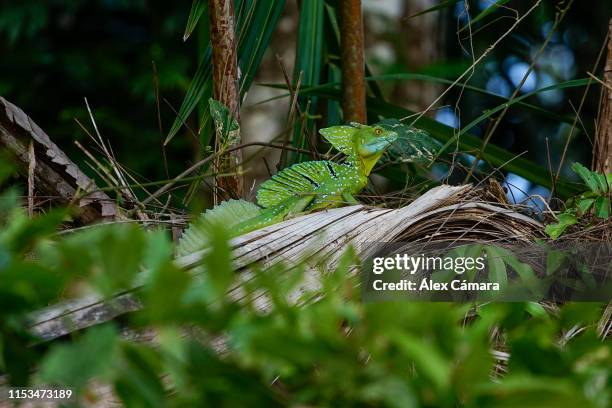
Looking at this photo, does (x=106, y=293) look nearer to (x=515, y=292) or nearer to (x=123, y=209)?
(x=515, y=292)

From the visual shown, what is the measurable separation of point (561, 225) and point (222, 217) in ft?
1.98

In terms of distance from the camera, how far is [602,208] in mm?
1722

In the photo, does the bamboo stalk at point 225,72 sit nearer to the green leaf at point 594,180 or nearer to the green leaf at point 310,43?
the green leaf at point 310,43

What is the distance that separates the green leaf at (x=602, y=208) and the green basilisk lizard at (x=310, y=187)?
418 millimetres

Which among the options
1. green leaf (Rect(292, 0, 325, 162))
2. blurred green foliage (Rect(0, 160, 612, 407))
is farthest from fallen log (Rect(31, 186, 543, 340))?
green leaf (Rect(292, 0, 325, 162))

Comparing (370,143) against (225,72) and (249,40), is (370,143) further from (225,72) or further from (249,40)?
(249,40)

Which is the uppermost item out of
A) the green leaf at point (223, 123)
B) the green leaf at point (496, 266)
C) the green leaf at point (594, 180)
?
the green leaf at point (223, 123)

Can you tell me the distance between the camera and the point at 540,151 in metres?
4.68

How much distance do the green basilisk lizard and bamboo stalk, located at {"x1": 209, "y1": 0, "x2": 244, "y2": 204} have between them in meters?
0.11

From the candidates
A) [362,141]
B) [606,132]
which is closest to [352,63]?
[362,141]

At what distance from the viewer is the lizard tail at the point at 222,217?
1.50 meters

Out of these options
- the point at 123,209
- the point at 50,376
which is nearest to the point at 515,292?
the point at 123,209

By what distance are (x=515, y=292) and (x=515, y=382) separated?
30.8 inches

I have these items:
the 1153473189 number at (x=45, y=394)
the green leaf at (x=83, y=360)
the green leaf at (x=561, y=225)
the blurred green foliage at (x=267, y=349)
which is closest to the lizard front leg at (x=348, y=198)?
the green leaf at (x=561, y=225)
